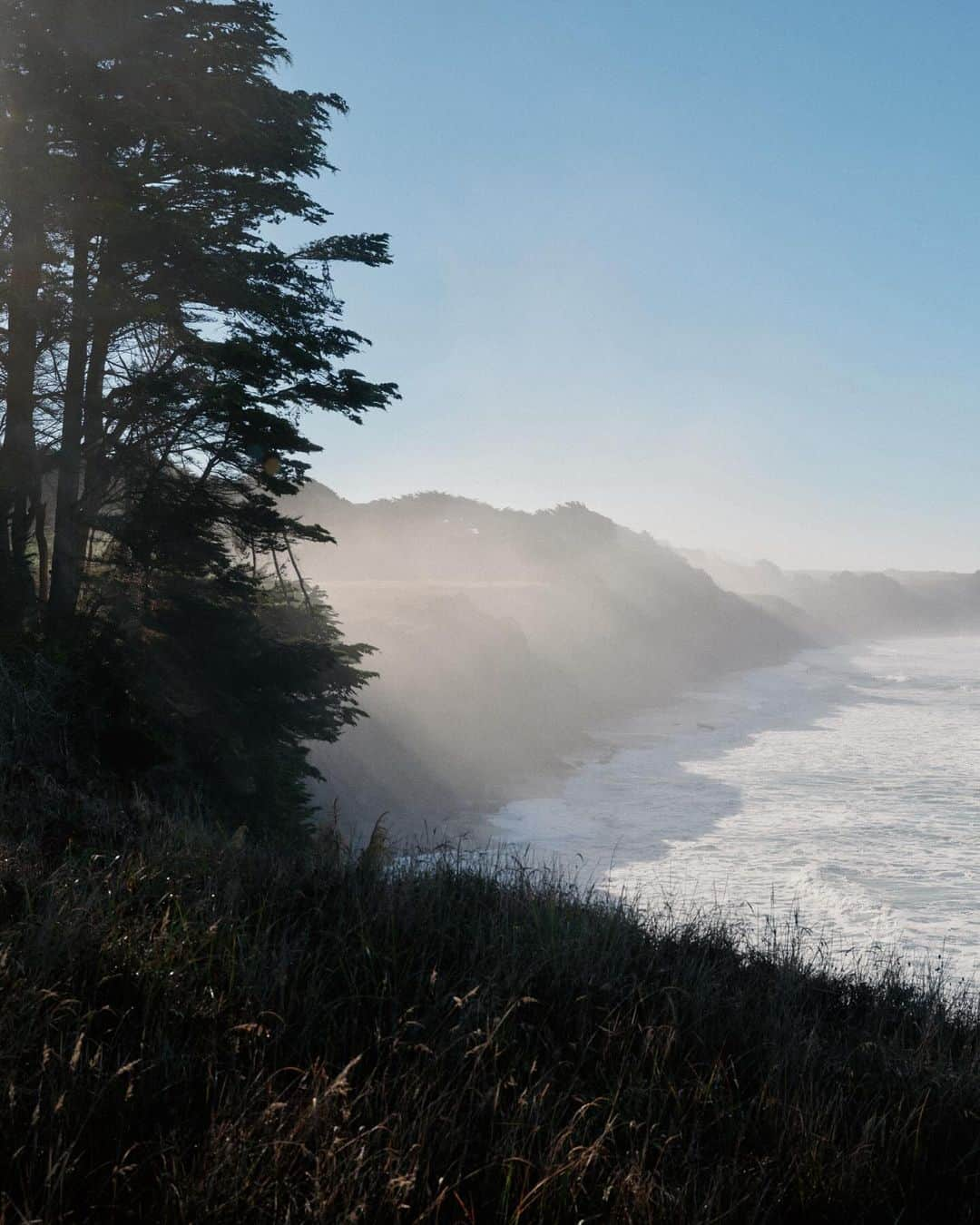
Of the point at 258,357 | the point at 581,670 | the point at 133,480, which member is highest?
the point at 258,357

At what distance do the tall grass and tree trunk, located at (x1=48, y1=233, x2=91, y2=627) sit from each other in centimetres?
716

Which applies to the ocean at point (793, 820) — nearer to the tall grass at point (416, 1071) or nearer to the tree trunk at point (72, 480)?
the tall grass at point (416, 1071)

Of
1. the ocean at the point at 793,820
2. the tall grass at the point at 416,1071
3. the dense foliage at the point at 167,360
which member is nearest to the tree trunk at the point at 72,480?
the dense foliage at the point at 167,360

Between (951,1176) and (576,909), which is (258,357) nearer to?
(576,909)

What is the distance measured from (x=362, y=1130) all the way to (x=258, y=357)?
9.29 meters

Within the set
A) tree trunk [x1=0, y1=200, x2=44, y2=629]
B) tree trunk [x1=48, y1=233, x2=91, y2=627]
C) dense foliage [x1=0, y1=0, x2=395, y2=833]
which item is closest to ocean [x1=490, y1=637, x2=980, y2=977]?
dense foliage [x1=0, y1=0, x2=395, y2=833]

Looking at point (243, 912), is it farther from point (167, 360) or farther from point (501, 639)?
point (501, 639)

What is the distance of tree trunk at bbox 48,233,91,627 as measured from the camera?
1091 centimetres

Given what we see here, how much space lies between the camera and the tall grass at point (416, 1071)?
2.32 m

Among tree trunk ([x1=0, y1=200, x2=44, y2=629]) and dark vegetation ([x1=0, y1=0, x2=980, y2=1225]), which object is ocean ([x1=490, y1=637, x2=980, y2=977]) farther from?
tree trunk ([x1=0, y1=200, x2=44, y2=629])

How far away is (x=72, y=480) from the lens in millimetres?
11188

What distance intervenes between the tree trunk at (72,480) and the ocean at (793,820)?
7493 mm

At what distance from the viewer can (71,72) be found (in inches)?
411

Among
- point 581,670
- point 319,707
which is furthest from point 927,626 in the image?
point 319,707
